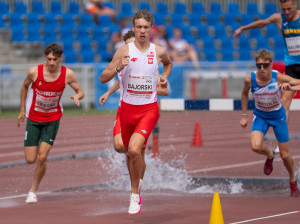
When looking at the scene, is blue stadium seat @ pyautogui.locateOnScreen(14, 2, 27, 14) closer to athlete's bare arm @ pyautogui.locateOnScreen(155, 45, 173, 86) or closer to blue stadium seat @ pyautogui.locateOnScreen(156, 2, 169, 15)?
blue stadium seat @ pyautogui.locateOnScreen(156, 2, 169, 15)

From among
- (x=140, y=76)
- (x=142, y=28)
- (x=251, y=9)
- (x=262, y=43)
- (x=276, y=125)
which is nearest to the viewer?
(x=142, y=28)

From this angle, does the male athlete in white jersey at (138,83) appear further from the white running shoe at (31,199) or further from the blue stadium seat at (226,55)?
the blue stadium seat at (226,55)

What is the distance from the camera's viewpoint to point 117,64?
8.07 metres

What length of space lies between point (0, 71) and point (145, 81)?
555 inches

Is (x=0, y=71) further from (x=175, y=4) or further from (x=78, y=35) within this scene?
(x=175, y=4)

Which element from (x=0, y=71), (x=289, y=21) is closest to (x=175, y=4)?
(x=0, y=71)

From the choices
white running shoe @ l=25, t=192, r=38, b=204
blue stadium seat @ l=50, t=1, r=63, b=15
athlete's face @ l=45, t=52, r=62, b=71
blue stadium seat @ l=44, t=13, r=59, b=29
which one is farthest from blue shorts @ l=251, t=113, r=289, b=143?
blue stadium seat @ l=50, t=1, r=63, b=15

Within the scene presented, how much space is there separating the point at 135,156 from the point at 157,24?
64.3 ft

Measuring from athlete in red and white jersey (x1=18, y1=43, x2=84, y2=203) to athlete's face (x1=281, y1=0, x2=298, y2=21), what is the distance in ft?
11.2

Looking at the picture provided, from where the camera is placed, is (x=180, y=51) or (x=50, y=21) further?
(x=50, y=21)

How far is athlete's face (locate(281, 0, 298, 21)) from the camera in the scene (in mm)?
11023

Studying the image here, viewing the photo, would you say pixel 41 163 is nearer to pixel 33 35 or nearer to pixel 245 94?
pixel 245 94

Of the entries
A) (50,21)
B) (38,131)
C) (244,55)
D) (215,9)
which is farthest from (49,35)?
(38,131)

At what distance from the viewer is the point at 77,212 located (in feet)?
27.8
